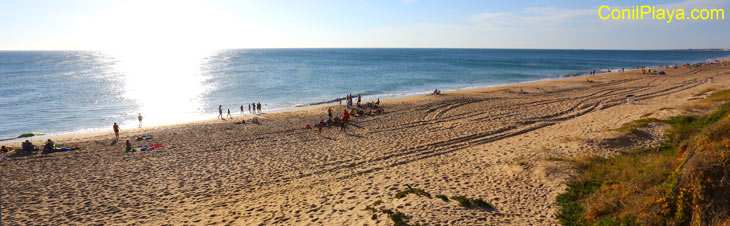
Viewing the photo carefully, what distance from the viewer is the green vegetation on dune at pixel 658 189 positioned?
20.1ft

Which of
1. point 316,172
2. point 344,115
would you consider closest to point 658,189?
point 316,172

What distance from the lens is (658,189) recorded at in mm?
7141

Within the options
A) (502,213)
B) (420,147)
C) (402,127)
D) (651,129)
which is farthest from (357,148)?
(651,129)

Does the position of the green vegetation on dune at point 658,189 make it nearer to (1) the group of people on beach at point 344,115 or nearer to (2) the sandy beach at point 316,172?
(2) the sandy beach at point 316,172

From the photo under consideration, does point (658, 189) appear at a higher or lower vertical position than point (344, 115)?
lower

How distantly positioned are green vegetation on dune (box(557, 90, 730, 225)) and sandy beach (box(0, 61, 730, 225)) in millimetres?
669

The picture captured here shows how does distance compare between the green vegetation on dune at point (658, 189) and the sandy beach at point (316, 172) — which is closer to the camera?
the green vegetation on dune at point (658, 189)

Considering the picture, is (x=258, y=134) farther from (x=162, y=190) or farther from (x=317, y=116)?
(x=162, y=190)

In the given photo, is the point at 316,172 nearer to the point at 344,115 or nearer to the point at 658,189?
the point at 344,115

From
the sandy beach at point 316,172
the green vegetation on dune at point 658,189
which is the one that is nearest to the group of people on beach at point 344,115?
the sandy beach at point 316,172

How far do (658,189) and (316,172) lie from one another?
31.8 feet

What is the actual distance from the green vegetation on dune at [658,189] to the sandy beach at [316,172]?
2.19 feet

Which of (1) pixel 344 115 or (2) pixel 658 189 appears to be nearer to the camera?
(2) pixel 658 189

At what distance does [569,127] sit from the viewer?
18.1m
